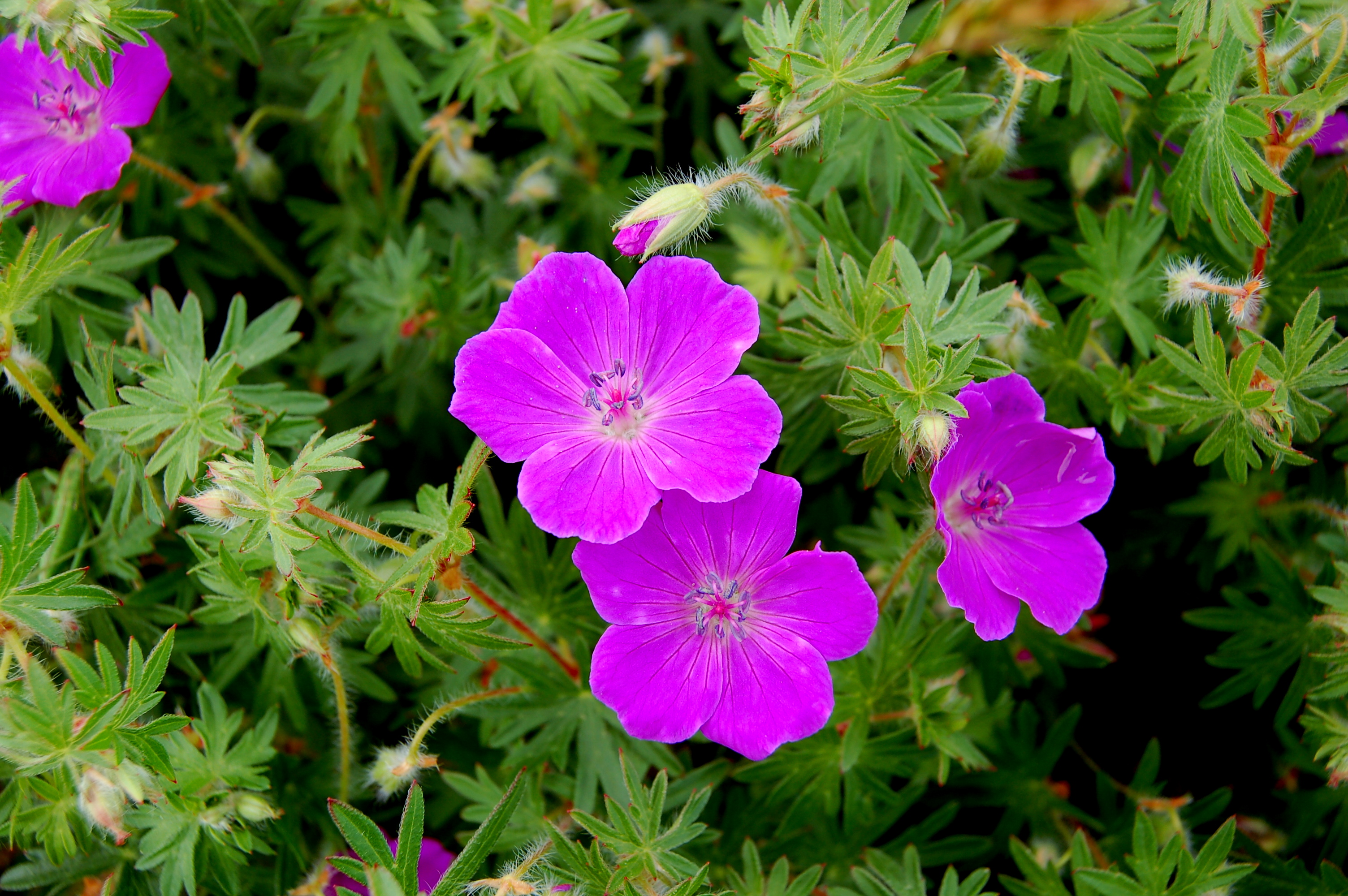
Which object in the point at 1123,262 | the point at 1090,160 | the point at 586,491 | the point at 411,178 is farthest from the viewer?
the point at 411,178

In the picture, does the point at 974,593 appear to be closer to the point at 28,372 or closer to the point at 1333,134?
the point at 1333,134

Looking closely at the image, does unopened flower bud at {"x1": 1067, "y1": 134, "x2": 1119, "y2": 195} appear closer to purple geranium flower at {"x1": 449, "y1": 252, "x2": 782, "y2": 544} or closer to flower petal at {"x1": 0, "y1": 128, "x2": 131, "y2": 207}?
purple geranium flower at {"x1": 449, "y1": 252, "x2": 782, "y2": 544}

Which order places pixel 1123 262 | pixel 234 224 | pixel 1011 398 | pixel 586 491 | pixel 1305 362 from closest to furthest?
1. pixel 586 491
2. pixel 1011 398
3. pixel 1305 362
4. pixel 1123 262
5. pixel 234 224

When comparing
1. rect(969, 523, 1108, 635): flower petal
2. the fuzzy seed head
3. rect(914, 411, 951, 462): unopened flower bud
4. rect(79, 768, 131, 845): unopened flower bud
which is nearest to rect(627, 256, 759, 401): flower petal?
rect(914, 411, 951, 462): unopened flower bud

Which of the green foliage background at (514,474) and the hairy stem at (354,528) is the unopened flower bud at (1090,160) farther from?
the hairy stem at (354,528)

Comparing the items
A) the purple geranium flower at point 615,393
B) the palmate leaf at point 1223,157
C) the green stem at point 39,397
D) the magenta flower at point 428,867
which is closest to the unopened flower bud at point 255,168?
the green stem at point 39,397

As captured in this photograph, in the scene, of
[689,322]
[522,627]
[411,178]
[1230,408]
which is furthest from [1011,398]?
[411,178]
